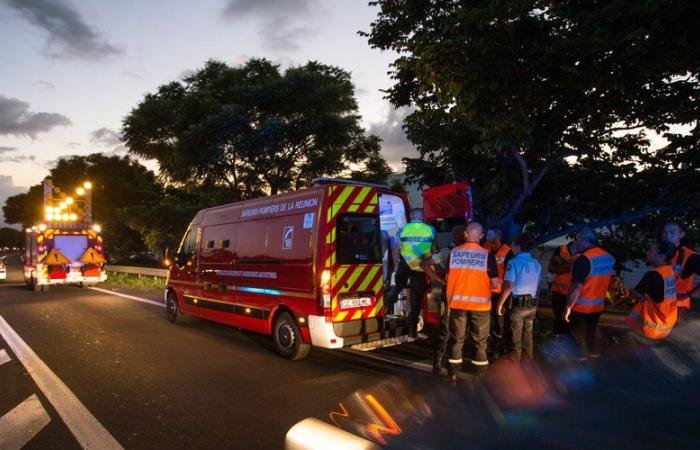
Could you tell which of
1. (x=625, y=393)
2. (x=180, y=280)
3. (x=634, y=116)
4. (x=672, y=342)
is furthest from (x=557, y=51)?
(x=180, y=280)

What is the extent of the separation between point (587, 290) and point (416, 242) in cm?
213

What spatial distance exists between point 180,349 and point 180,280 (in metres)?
2.36

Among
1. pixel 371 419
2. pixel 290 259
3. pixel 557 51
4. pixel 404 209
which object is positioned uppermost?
pixel 557 51

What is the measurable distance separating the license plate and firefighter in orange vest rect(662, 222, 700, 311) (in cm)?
338

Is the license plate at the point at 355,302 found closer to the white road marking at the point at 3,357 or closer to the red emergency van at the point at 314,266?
the red emergency van at the point at 314,266

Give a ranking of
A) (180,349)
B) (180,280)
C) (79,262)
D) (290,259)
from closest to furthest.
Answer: (290,259)
(180,349)
(180,280)
(79,262)

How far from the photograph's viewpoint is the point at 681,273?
5.14 meters

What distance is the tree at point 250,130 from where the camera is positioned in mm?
19781

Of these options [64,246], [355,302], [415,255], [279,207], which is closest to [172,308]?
[279,207]

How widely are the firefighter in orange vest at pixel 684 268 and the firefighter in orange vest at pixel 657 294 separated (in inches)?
18.5

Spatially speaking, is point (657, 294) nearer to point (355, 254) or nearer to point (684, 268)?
point (684, 268)

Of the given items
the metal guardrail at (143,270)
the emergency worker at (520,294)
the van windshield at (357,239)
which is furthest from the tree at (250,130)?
the emergency worker at (520,294)

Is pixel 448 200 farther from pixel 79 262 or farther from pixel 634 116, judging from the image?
pixel 79 262

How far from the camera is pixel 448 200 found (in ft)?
26.9
